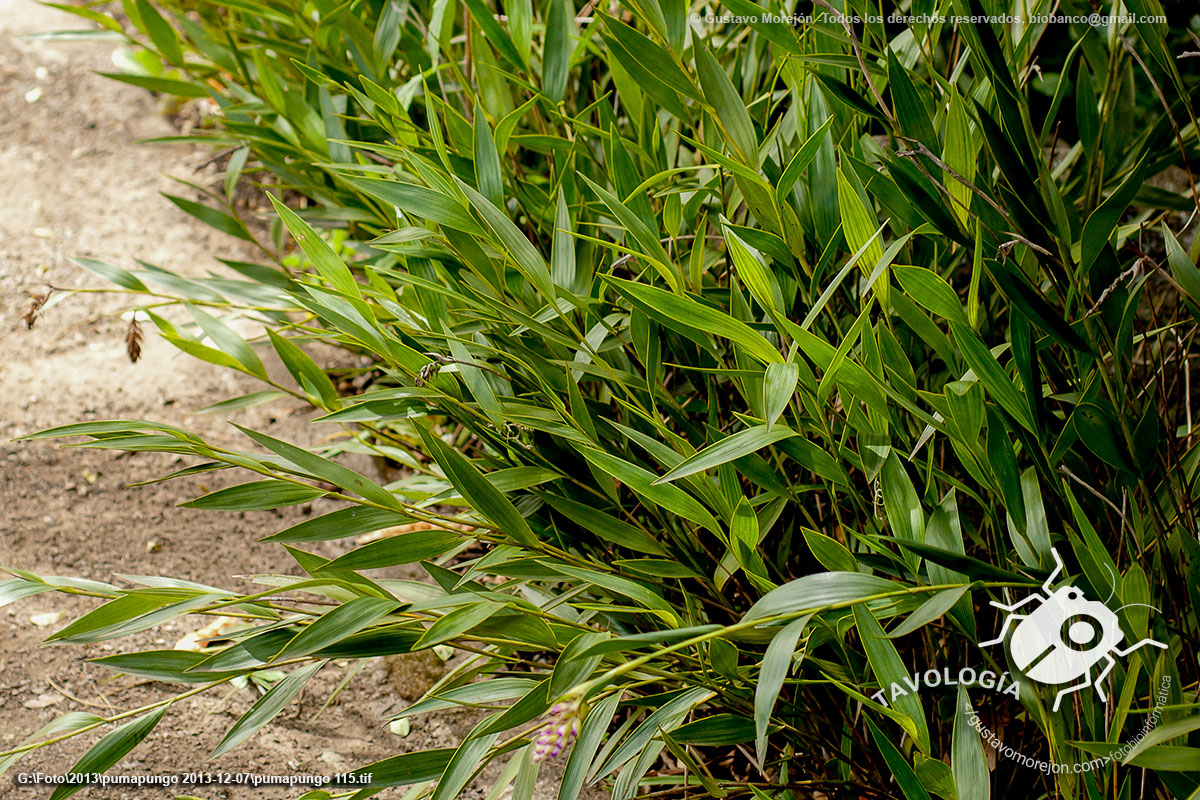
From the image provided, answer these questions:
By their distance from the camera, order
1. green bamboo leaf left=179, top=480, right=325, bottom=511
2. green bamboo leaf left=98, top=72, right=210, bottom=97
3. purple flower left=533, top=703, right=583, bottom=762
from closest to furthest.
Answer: purple flower left=533, top=703, right=583, bottom=762 → green bamboo leaf left=179, top=480, right=325, bottom=511 → green bamboo leaf left=98, top=72, right=210, bottom=97

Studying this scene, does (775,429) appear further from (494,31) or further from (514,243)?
(494,31)

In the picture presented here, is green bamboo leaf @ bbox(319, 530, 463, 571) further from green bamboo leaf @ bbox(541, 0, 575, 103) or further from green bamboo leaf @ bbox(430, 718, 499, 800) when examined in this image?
green bamboo leaf @ bbox(541, 0, 575, 103)

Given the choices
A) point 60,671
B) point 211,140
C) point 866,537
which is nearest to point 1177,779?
point 866,537

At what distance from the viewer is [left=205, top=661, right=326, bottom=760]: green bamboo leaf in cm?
63

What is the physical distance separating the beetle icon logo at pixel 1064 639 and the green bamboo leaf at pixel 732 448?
18 cm

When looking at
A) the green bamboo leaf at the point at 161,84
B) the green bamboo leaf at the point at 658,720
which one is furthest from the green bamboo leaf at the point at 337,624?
the green bamboo leaf at the point at 161,84

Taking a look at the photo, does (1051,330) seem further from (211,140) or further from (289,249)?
(289,249)

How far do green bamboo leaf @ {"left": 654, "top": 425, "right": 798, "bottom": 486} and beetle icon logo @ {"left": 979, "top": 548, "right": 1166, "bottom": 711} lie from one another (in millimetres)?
182

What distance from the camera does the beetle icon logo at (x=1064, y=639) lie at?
58 centimetres

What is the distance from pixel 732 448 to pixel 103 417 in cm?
124

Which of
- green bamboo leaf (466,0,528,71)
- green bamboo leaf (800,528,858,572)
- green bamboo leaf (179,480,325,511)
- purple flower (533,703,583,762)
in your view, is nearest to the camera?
purple flower (533,703,583,762)

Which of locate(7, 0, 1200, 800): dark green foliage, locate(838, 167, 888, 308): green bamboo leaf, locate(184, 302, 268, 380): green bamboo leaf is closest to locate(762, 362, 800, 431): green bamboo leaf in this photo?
locate(7, 0, 1200, 800): dark green foliage

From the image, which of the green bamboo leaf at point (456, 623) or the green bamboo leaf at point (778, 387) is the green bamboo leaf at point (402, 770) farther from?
the green bamboo leaf at point (778, 387)

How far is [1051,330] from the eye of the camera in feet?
1.80
